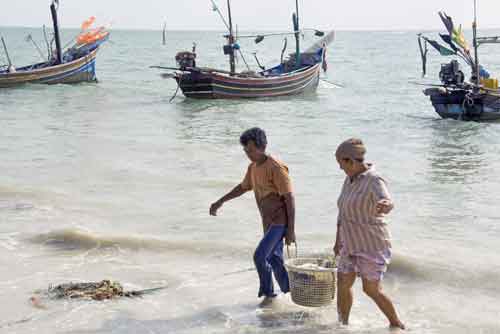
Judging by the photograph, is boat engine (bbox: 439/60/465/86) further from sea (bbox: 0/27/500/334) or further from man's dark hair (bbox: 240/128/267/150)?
man's dark hair (bbox: 240/128/267/150)

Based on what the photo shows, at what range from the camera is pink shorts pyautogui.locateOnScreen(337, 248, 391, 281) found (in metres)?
4.12

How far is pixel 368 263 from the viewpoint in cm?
414

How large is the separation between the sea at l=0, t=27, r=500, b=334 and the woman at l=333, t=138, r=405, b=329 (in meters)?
0.67

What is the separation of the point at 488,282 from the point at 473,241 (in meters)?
1.45

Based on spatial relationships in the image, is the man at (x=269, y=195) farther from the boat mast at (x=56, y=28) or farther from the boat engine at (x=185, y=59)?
the boat mast at (x=56, y=28)

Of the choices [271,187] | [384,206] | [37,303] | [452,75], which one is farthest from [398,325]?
[452,75]

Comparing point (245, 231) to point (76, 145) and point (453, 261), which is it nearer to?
point (453, 261)

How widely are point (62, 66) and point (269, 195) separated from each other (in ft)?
92.2

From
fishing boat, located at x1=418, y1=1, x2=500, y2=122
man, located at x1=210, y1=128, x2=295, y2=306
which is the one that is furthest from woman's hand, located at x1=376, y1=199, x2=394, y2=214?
fishing boat, located at x1=418, y1=1, x2=500, y2=122

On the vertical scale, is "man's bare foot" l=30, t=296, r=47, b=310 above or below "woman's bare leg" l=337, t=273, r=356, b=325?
below

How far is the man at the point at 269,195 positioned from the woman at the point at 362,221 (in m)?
0.48

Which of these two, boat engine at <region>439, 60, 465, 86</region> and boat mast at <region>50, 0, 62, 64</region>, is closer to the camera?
boat engine at <region>439, 60, 465, 86</region>

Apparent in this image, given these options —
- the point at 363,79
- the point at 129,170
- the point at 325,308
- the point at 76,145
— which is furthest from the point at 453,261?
the point at 363,79

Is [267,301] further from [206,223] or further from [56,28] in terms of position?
[56,28]
